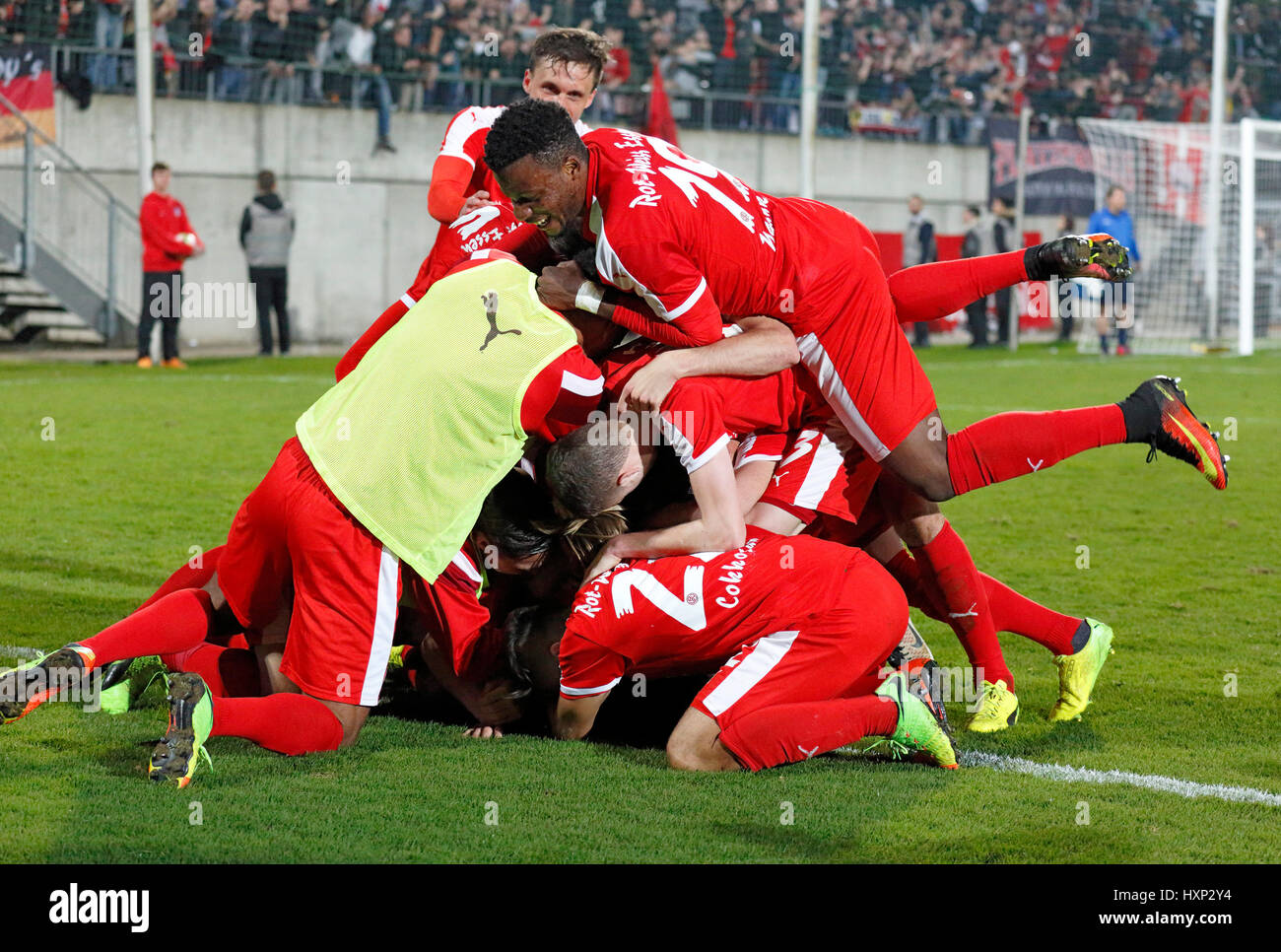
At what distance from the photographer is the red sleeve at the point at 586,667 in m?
4.23

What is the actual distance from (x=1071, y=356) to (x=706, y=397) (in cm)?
1749

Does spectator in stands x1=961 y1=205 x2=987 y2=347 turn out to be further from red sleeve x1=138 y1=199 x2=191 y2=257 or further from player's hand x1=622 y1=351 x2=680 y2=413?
player's hand x1=622 y1=351 x2=680 y2=413

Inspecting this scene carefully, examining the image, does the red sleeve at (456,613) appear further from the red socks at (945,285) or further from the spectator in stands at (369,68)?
the spectator in stands at (369,68)

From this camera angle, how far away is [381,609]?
4.14 meters

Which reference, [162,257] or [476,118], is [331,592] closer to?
[476,118]

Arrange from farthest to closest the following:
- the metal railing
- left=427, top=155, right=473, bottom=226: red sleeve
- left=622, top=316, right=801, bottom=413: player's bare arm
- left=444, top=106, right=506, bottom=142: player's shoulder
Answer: the metal railing
left=444, top=106, right=506, bottom=142: player's shoulder
left=427, top=155, right=473, bottom=226: red sleeve
left=622, top=316, right=801, bottom=413: player's bare arm

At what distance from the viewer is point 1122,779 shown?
165 inches

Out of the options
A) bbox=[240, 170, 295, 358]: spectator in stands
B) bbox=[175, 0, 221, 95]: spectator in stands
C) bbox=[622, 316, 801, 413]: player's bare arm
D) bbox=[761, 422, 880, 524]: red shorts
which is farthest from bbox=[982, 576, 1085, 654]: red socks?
bbox=[175, 0, 221, 95]: spectator in stands

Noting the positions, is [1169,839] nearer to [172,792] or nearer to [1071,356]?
[172,792]

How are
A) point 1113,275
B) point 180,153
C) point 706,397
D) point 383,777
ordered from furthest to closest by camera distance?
point 180,153 → point 1113,275 → point 706,397 → point 383,777

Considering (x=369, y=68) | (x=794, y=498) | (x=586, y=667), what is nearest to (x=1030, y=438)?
(x=794, y=498)

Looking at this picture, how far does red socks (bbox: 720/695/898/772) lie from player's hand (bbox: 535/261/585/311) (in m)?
1.39

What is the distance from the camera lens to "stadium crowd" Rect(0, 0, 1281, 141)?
2069 cm
